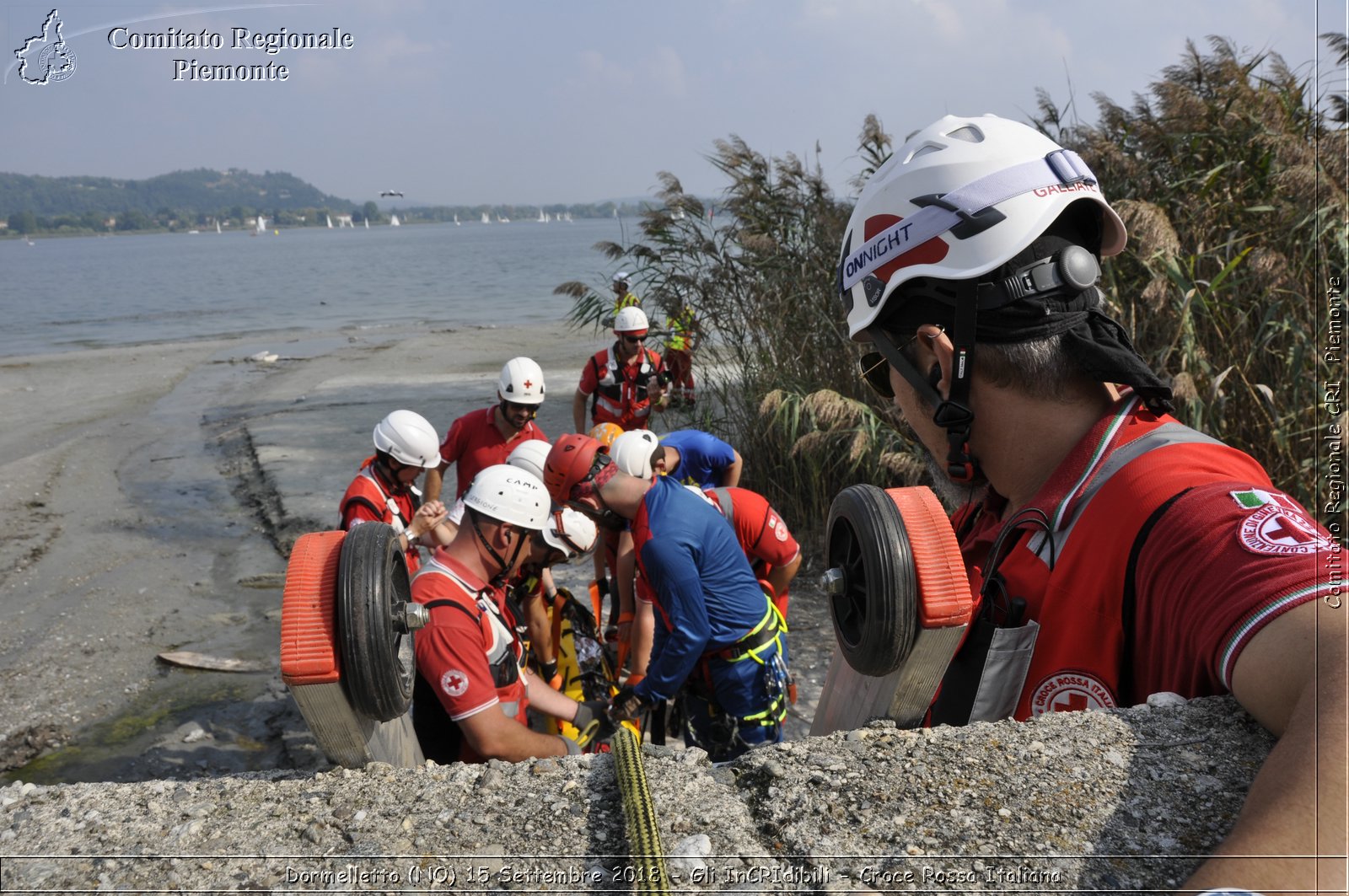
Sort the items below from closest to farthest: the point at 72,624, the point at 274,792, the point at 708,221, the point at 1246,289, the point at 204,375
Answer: the point at 274,792
the point at 1246,289
the point at 72,624
the point at 708,221
the point at 204,375

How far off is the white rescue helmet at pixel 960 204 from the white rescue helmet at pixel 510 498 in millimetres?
2572

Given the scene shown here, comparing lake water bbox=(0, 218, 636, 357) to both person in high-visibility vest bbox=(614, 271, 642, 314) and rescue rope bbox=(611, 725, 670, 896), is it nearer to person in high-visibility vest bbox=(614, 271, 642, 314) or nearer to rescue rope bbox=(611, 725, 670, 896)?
person in high-visibility vest bbox=(614, 271, 642, 314)

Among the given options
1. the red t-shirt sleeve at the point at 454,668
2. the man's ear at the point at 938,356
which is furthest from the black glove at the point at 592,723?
the man's ear at the point at 938,356

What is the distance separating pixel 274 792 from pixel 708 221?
8099 mm

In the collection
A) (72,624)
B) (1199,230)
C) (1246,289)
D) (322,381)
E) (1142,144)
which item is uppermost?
(1142,144)

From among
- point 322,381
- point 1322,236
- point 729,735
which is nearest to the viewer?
point 729,735

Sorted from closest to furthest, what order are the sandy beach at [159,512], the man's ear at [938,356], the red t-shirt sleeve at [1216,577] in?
the red t-shirt sleeve at [1216,577], the man's ear at [938,356], the sandy beach at [159,512]

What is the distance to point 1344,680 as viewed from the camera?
1.00m

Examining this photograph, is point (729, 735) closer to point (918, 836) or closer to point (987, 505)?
point (987, 505)

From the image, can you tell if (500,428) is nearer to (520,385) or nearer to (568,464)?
(520,385)

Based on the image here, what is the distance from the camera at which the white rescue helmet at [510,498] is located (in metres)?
4.06

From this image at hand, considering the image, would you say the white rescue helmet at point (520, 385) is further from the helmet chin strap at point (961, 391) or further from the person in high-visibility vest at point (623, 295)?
the helmet chin strap at point (961, 391)

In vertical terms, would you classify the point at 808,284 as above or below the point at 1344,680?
above

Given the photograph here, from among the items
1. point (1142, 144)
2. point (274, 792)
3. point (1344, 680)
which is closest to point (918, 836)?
point (1344, 680)
